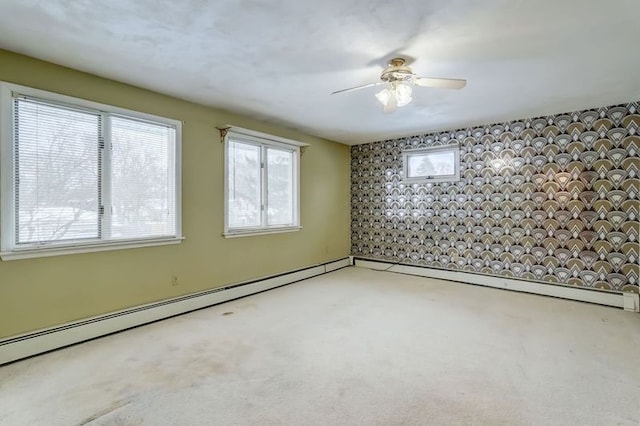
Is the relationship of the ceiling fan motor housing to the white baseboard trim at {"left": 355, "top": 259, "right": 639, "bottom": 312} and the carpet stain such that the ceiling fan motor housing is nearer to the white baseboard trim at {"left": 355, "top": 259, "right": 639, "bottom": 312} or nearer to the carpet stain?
the carpet stain

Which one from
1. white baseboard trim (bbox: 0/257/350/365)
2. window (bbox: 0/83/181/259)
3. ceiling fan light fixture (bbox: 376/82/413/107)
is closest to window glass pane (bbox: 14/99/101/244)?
window (bbox: 0/83/181/259)

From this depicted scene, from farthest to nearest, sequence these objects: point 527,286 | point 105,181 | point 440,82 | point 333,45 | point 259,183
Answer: point 259,183 → point 527,286 → point 105,181 → point 440,82 → point 333,45

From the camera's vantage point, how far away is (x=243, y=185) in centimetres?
457

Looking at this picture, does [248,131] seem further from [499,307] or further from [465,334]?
[499,307]

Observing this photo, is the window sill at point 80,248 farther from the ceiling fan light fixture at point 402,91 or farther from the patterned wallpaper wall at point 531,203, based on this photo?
the patterned wallpaper wall at point 531,203

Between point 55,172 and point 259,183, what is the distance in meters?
2.42

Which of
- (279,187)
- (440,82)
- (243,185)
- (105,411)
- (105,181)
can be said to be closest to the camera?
(105,411)

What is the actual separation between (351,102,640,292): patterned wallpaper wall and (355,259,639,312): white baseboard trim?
0.32 ft

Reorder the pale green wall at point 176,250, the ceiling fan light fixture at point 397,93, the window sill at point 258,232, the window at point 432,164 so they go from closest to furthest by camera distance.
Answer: the pale green wall at point 176,250 → the ceiling fan light fixture at point 397,93 → the window sill at point 258,232 → the window at point 432,164

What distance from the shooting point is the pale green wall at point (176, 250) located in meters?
2.72

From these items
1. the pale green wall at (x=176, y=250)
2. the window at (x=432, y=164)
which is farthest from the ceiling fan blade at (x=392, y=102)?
the window at (x=432, y=164)

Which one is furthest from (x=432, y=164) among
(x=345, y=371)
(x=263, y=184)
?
(x=345, y=371)

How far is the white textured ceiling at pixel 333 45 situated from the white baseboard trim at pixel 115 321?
234 centimetres

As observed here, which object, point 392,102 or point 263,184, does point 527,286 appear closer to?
point 392,102
